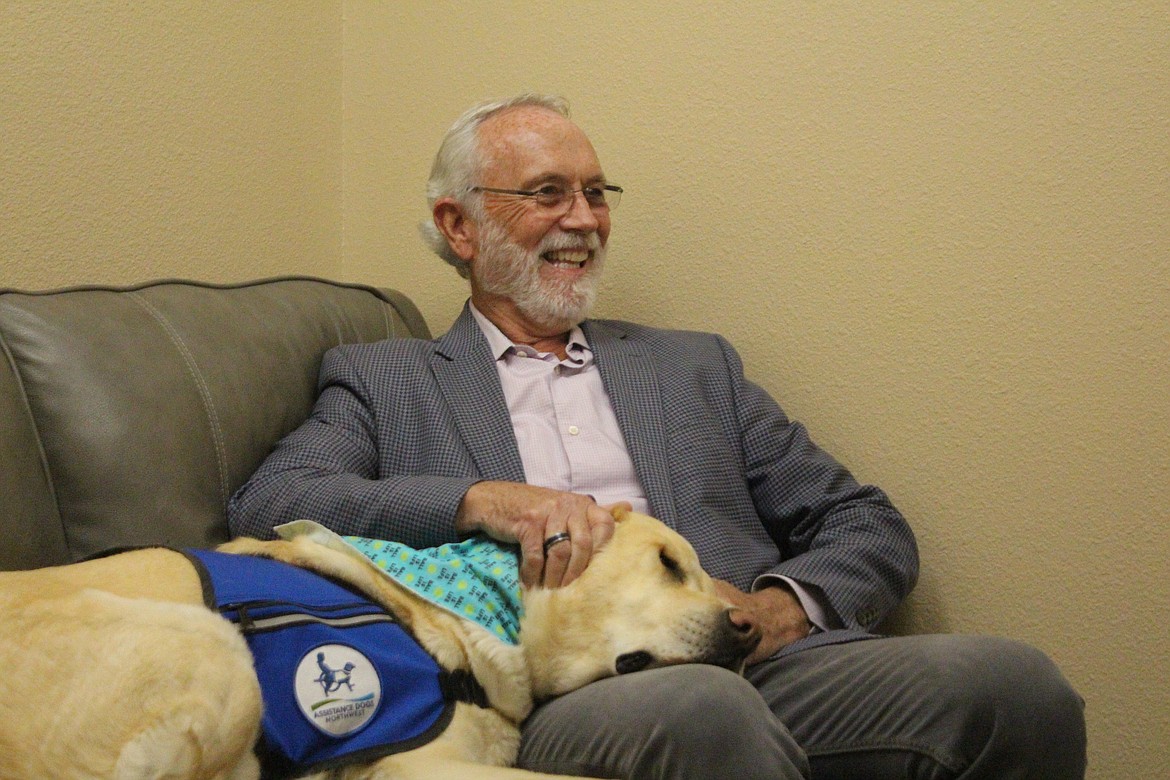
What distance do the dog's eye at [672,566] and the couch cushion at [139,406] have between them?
2.48 ft

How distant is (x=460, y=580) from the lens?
145 centimetres

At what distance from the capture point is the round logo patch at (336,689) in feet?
3.87

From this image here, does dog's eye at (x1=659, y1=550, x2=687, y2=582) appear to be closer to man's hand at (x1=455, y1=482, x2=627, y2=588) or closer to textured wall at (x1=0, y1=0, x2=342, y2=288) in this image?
man's hand at (x1=455, y1=482, x2=627, y2=588)

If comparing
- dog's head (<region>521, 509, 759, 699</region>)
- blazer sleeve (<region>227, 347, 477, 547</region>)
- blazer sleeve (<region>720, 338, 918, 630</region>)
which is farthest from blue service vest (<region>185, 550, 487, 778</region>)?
blazer sleeve (<region>720, 338, 918, 630</region>)

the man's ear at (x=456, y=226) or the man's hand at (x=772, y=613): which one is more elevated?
the man's ear at (x=456, y=226)

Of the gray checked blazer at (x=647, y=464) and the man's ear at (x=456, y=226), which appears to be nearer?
the gray checked blazer at (x=647, y=464)

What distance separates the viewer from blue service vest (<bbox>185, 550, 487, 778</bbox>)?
1179 mm

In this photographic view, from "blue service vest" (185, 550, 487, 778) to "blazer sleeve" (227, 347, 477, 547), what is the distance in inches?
11.8

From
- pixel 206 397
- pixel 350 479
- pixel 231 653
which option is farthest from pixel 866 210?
pixel 231 653

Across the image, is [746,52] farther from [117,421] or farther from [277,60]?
[117,421]

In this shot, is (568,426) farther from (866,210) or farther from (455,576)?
(866,210)

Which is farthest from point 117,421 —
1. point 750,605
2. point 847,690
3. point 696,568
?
point 847,690

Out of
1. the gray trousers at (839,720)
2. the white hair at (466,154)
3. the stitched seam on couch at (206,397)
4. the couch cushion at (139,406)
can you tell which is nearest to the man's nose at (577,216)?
the white hair at (466,154)

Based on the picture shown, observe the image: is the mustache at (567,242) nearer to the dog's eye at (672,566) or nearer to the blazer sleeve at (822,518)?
the blazer sleeve at (822,518)
